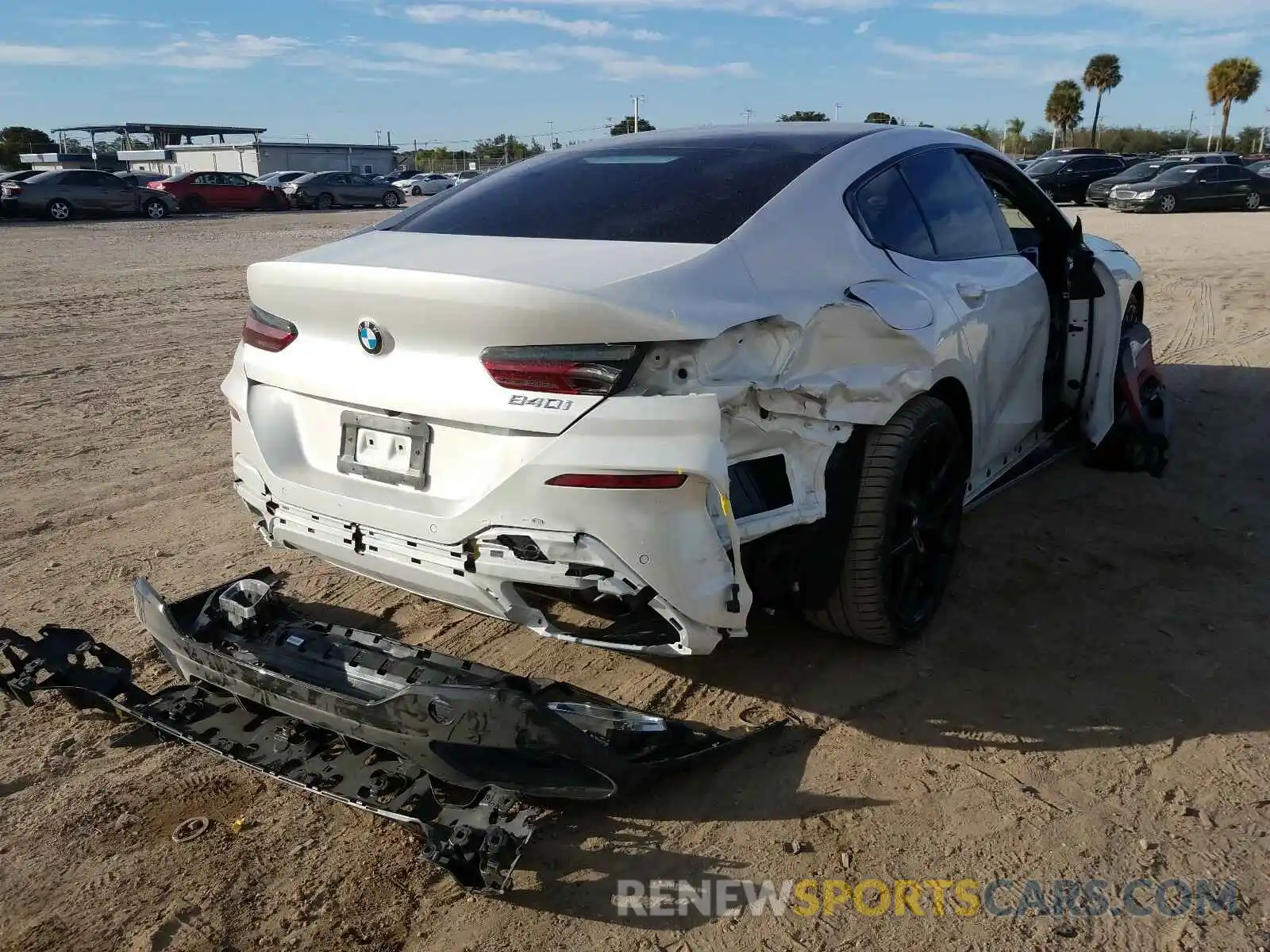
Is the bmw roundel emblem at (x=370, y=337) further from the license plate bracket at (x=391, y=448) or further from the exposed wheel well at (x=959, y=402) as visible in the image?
the exposed wheel well at (x=959, y=402)

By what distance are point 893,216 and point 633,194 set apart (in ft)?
3.11

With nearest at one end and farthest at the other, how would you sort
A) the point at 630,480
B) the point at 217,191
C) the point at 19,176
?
the point at 630,480
the point at 19,176
the point at 217,191

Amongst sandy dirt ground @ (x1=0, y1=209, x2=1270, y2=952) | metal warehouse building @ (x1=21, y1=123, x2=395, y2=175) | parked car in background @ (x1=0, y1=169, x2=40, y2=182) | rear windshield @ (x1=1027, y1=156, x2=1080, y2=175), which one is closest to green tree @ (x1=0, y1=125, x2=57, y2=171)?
metal warehouse building @ (x1=21, y1=123, x2=395, y2=175)

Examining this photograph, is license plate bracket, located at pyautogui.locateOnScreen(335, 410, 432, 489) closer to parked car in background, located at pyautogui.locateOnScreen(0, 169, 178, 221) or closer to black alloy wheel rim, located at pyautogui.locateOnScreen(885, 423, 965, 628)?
black alloy wheel rim, located at pyautogui.locateOnScreen(885, 423, 965, 628)

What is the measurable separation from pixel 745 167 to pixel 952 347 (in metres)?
0.95

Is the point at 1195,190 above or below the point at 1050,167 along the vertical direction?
below

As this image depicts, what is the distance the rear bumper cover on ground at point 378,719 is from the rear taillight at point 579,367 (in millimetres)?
767

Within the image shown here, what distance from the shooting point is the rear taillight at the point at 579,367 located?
243cm

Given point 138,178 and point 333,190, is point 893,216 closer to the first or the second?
point 138,178

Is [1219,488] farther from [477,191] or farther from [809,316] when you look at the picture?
[477,191]

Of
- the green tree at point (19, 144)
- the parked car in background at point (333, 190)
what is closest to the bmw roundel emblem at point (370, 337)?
the parked car in background at point (333, 190)

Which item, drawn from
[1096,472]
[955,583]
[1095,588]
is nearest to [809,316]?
[955,583]

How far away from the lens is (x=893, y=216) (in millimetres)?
3459

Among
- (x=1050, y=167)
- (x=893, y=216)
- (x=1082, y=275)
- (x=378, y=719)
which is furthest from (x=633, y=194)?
(x=1050, y=167)
